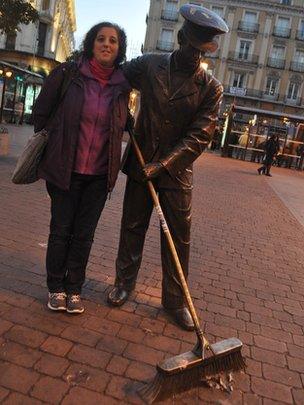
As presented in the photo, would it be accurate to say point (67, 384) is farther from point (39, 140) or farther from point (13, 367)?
point (39, 140)

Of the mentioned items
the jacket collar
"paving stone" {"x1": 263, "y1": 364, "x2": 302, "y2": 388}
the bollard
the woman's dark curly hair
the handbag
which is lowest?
"paving stone" {"x1": 263, "y1": 364, "x2": 302, "y2": 388}

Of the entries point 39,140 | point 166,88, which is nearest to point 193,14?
point 166,88

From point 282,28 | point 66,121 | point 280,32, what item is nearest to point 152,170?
point 66,121

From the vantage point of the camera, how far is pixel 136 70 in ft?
11.9

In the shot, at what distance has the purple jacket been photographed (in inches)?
130

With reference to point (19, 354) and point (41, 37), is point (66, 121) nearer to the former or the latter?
point (19, 354)

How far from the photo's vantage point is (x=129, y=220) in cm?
388

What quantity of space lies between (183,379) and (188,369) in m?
0.06

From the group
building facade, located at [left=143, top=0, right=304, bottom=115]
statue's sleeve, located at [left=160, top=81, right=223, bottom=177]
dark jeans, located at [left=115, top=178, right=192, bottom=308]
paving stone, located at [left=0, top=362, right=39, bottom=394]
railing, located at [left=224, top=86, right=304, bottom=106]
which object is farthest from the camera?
building facade, located at [left=143, top=0, right=304, bottom=115]

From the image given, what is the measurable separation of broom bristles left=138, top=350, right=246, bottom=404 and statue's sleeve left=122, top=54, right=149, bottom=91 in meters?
2.03

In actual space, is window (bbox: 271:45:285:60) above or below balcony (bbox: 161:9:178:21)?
below

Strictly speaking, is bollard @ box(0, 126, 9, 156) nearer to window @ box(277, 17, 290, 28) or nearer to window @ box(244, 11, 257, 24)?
window @ box(244, 11, 257, 24)

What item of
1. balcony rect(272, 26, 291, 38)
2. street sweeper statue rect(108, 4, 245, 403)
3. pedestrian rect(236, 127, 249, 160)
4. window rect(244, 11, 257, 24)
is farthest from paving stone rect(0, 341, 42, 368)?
balcony rect(272, 26, 291, 38)

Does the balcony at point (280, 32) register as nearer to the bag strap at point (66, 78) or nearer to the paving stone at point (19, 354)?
the bag strap at point (66, 78)
